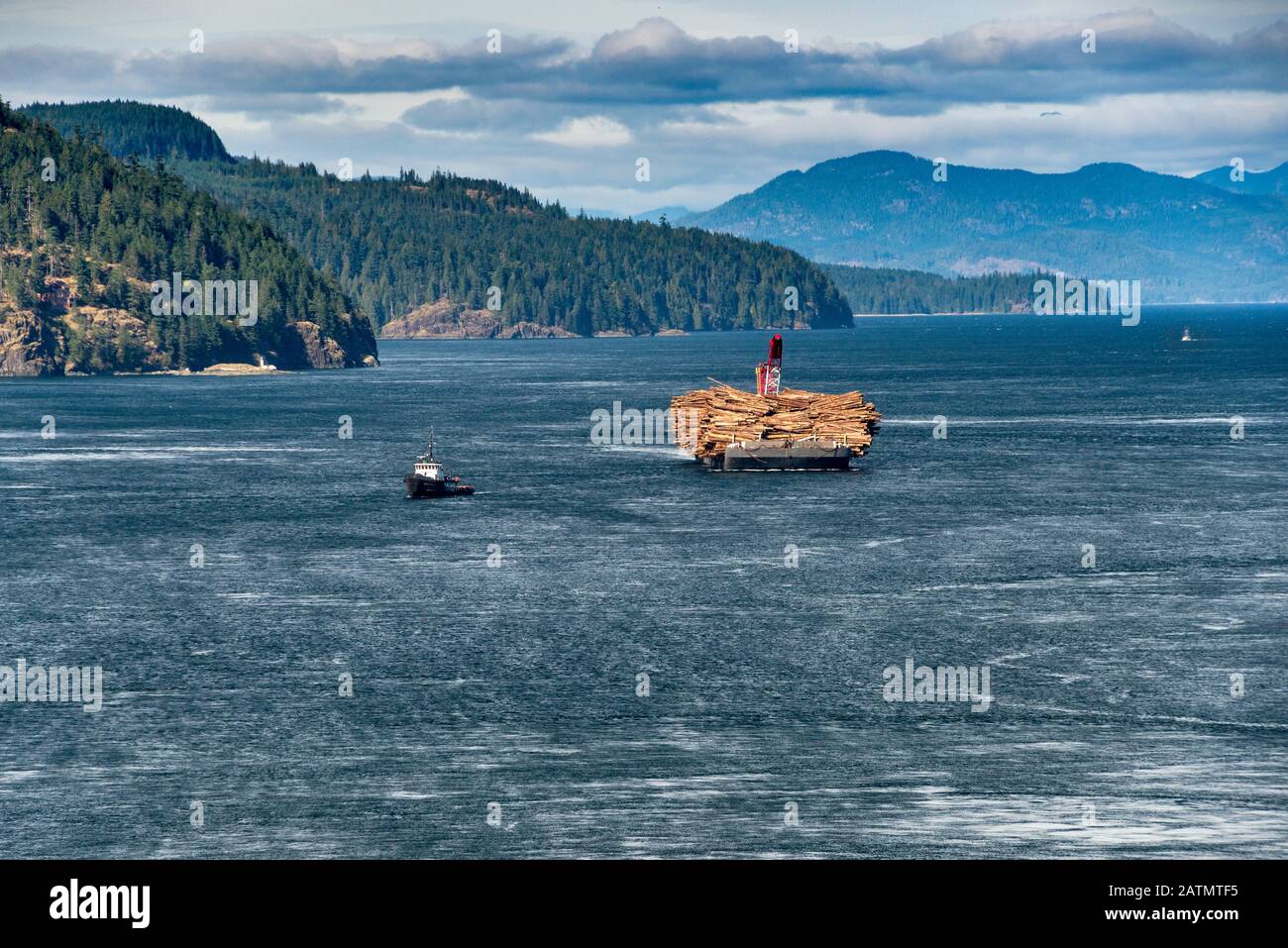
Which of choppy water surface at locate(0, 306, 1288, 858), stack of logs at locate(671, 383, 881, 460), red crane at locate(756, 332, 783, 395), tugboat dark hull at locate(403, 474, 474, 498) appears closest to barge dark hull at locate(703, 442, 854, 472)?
stack of logs at locate(671, 383, 881, 460)

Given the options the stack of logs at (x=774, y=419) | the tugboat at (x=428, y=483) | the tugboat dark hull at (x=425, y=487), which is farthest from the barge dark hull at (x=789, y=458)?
the tugboat dark hull at (x=425, y=487)

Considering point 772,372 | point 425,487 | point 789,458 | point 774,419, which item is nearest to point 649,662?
point 425,487

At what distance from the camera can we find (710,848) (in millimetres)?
40344

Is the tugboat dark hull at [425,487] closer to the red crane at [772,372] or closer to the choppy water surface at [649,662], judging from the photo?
the choppy water surface at [649,662]

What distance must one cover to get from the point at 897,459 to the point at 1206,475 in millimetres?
26164

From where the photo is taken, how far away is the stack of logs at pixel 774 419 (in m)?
133

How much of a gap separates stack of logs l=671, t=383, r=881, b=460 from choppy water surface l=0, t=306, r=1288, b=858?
28.5ft

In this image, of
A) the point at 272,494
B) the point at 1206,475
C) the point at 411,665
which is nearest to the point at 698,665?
the point at 411,665

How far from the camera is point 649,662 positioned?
6250cm

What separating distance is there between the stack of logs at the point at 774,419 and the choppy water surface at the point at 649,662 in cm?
868

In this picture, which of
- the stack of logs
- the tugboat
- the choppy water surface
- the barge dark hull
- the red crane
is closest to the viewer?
the choppy water surface

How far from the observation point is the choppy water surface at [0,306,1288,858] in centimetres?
4297

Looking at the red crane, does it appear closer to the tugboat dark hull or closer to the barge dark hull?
the barge dark hull
